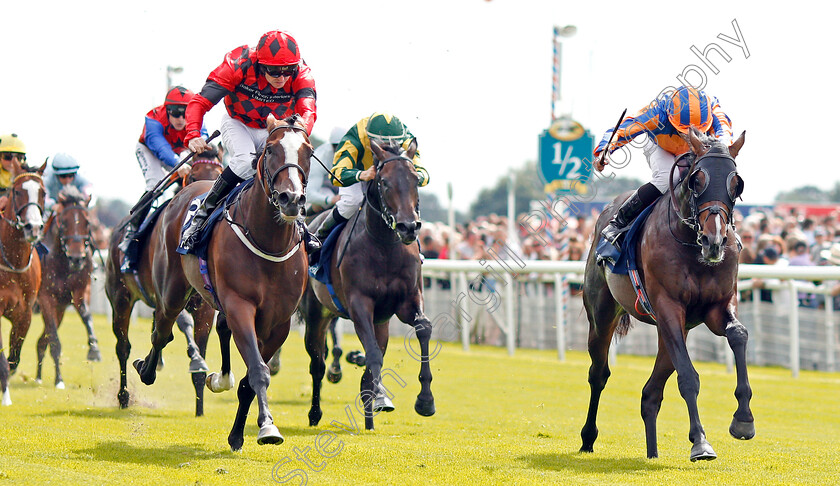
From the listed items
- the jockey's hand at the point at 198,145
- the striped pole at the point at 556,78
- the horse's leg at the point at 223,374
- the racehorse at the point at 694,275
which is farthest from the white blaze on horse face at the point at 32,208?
the striped pole at the point at 556,78

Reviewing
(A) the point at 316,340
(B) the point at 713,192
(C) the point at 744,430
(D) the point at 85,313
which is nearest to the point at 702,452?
(C) the point at 744,430

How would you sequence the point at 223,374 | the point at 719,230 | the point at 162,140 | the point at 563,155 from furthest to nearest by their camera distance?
the point at 563,155
the point at 162,140
the point at 223,374
the point at 719,230

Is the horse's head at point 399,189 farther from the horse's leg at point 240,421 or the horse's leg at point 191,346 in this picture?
the horse's leg at point 191,346

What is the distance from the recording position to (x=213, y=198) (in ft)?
22.5

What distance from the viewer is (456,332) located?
15336mm

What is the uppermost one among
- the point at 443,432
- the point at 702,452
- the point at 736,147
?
the point at 736,147

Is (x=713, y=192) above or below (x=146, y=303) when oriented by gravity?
above

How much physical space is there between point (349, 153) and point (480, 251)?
26.4ft

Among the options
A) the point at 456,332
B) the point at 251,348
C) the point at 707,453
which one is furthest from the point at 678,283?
the point at 456,332

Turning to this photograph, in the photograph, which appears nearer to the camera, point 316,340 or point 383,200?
point 383,200

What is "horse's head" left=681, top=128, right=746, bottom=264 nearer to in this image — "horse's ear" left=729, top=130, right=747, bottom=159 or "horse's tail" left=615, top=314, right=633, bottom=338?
"horse's ear" left=729, top=130, right=747, bottom=159

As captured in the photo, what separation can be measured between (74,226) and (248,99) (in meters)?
4.89

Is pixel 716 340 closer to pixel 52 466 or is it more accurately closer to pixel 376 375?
pixel 376 375

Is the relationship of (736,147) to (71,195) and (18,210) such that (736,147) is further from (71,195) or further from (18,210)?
(71,195)
